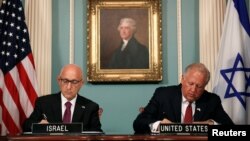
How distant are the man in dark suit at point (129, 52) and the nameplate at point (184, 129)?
257 cm

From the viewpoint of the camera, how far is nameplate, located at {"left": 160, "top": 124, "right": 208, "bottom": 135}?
2.86 m

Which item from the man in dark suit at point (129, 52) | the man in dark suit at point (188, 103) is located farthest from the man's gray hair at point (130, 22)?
the man in dark suit at point (188, 103)

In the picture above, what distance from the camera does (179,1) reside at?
18.2ft

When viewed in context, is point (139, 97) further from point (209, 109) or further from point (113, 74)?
point (209, 109)

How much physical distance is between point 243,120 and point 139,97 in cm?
132

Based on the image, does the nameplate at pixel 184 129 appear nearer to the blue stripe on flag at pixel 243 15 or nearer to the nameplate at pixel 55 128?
the nameplate at pixel 55 128

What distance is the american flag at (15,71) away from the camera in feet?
15.7

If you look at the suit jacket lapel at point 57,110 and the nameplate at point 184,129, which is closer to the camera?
the nameplate at point 184,129

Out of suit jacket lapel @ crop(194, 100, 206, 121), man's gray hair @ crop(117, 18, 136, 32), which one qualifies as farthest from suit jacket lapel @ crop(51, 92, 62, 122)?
man's gray hair @ crop(117, 18, 136, 32)

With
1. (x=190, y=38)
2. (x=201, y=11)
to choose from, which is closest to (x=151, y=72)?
(x=190, y=38)

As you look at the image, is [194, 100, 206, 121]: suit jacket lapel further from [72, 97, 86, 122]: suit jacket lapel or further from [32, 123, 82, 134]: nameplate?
[32, 123, 82, 134]: nameplate

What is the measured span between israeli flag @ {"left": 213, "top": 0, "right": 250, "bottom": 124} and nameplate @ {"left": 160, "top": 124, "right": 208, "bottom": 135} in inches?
81.2

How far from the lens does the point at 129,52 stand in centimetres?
545

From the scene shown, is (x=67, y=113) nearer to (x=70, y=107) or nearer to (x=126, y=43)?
(x=70, y=107)
